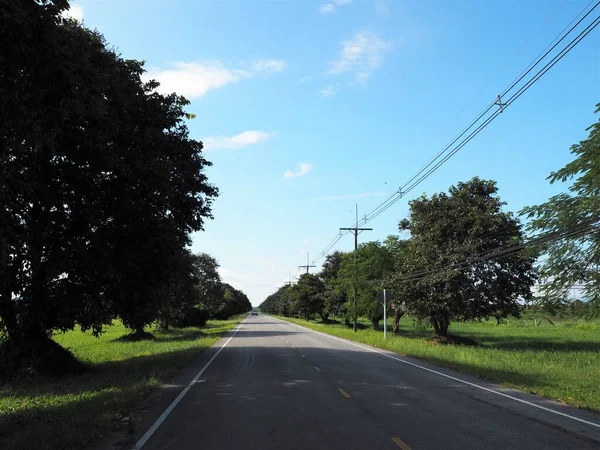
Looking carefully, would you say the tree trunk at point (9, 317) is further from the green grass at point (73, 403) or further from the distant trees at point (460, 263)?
the distant trees at point (460, 263)

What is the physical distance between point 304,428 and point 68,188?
11.6m

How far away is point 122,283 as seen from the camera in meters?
17.5

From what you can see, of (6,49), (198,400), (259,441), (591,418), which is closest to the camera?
(6,49)

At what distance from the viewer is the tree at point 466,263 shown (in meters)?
33.3

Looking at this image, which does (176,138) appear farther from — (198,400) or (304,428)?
(304,428)

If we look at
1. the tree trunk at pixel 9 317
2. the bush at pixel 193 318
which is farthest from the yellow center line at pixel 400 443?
the bush at pixel 193 318

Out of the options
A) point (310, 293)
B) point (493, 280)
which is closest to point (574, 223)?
point (493, 280)

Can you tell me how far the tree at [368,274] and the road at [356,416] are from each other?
113 ft

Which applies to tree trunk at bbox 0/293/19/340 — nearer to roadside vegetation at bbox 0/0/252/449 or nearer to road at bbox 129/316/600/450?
roadside vegetation at bbox 0/0/252/449

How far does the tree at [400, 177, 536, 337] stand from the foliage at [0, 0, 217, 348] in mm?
19940

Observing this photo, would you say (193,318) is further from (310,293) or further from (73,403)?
(73,403)

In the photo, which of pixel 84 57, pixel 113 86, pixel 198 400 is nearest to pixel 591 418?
pixel 198 400

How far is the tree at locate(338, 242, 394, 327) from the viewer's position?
165 ft

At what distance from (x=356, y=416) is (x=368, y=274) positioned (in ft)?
139
